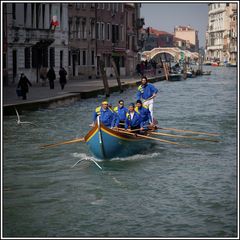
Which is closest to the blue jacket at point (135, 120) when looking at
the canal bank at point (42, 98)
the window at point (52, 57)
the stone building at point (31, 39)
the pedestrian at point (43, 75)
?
the canal bank at point (42, 98)

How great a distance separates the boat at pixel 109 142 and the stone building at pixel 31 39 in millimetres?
19827

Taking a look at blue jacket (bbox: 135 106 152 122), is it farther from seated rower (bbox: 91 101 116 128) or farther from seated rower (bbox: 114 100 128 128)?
seated rower (bbox: 91 101 116 128)

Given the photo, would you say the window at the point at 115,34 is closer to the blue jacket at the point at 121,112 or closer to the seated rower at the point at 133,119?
the seated rower at the point at 133,119

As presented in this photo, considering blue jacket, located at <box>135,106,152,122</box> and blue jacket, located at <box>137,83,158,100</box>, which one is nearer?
blue jacket, located at <box>135,106,152,122</box>

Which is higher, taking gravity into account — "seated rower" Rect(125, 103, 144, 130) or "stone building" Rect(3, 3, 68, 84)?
"stone building" Rect(3, 3, 68, 84)

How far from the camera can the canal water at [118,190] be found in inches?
437

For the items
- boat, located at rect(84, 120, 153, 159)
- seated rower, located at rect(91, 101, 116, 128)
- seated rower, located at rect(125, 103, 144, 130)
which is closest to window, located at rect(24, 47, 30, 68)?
seated rower, located at rect(125, 103, 144, 130)

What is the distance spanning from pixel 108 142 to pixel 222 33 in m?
159

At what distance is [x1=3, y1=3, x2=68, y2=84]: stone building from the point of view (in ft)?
126

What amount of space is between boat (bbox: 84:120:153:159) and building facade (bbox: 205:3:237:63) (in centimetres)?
13221

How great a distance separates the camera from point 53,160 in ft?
56.4

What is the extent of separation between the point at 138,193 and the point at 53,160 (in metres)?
4.18

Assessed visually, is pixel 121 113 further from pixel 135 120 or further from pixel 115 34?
pixel 115 34

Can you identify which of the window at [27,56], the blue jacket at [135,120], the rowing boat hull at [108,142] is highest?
the window at [27,56]
